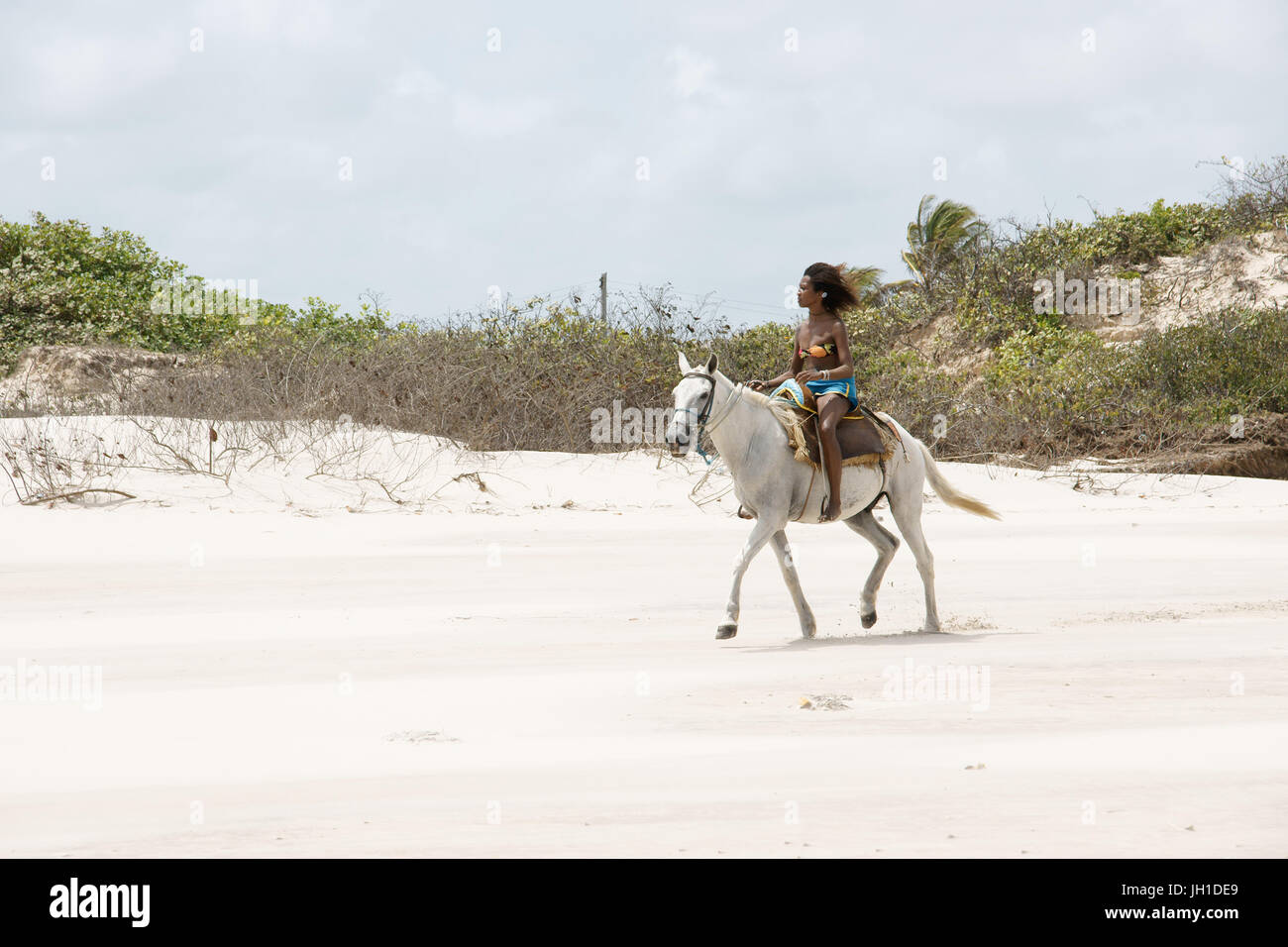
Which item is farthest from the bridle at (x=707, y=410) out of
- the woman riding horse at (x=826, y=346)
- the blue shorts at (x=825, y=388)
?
the blue shorts at (x=825, y=388)

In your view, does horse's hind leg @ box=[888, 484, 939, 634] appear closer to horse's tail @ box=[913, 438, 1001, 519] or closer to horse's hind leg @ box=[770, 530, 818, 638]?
horse's tail @ box=[913, 438, 1001, 519]

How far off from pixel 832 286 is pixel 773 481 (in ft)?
5.15

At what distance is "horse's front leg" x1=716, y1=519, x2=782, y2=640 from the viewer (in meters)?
8.40

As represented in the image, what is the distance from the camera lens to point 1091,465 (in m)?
21.3

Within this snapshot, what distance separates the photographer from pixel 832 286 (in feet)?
30.5

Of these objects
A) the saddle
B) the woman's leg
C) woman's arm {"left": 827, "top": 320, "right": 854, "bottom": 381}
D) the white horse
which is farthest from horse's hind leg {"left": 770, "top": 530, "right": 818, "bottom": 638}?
woman's arm {"left": 827, "top": 320, "right": 854, "bottom": 381}

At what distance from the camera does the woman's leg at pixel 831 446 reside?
8969mm

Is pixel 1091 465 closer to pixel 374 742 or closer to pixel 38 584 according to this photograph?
pixel 38 584

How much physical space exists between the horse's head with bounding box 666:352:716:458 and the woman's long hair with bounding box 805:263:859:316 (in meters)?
1.18

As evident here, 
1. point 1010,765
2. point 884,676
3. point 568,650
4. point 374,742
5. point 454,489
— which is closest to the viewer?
point 1010,765

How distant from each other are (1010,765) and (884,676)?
6.54ft

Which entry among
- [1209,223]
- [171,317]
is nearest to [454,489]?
[171,317]

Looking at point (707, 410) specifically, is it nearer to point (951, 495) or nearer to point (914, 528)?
point (914, 528)

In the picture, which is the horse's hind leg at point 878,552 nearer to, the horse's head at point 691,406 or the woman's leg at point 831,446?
the woman's leg at point 831,446
